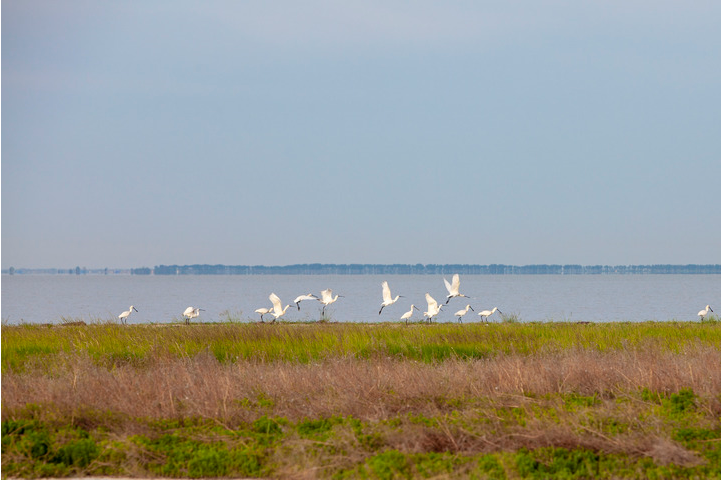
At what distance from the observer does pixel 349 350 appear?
1520 centimetres

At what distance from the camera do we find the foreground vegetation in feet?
27.8

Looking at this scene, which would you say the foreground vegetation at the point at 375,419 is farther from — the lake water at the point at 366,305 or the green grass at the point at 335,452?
the lake water at the point at 366,305

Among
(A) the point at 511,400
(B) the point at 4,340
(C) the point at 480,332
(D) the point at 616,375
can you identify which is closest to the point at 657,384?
(D) the point at 616,375

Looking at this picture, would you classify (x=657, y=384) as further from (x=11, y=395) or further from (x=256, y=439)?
(x=11, y=395)

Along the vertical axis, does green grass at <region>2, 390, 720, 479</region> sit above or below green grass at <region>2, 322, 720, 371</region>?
below

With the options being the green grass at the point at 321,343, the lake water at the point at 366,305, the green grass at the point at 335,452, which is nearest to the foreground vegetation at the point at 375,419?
the green grass at the point at 335,452

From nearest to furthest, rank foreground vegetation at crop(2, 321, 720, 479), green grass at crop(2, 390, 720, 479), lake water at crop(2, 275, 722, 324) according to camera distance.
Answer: green grass at crop(2, 390, 720, 479)
foreground vegetation at crop(2, 321, 720, 479)
lake water at crop(2, 275, 722, 324)

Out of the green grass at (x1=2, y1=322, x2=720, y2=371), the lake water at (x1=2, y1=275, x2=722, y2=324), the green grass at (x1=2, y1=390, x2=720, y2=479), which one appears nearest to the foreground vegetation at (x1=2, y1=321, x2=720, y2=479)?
the green grass at (x1=2, y1=390, x2=720, y2=479)

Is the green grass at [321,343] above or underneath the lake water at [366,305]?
above

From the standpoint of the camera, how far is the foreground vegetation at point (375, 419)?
8.47 m

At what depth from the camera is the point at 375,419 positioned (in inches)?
385

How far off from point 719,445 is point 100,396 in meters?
7.84

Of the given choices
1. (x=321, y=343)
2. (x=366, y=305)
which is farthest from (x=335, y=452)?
(x=366, y=305)

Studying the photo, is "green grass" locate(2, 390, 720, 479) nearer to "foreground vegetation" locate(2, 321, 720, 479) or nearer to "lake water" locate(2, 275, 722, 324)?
"foreground vegetation" locate(2, 321, 720, 479)
